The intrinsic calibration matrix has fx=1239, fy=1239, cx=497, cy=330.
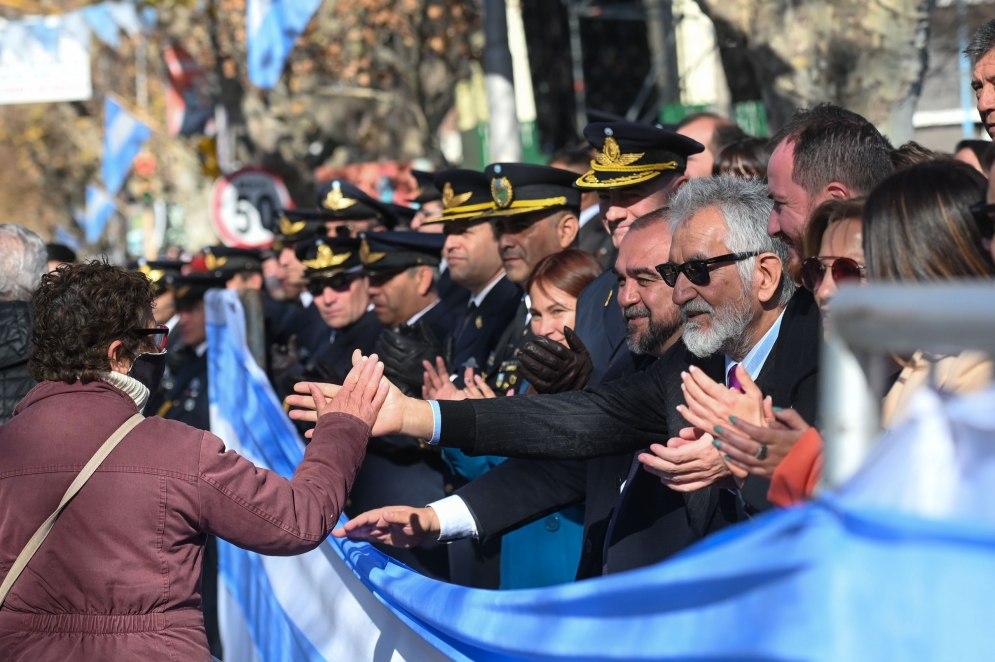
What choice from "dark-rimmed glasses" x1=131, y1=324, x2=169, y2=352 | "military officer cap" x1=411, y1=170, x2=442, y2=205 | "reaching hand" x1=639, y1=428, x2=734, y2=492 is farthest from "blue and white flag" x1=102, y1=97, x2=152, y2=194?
"reaching hand" x1=639, y1=428, x2=734, y2=492

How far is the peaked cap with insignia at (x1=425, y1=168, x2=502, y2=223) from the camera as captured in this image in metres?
6.19

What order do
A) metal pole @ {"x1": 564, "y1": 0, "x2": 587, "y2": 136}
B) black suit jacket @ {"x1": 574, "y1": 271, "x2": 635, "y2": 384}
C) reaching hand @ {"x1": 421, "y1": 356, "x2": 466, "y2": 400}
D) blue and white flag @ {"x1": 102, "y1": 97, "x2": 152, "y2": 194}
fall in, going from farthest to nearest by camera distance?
1. blue and white flag @ {"x1": 102, "y1": 97, "x2": 152, "y2": 194}
2. metal pole @ {"x1": 564, "y1": 0, "x2": 587, "y2": 136}
3. reaching hand @ {"x1": 421, "y1": 356, "x2": 466, "y2": 400}
4. black suit jacket @ {"x1": 574, "y1": 271, "x2": 635, "y2": 384}

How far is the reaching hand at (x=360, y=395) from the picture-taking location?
3.47 metres

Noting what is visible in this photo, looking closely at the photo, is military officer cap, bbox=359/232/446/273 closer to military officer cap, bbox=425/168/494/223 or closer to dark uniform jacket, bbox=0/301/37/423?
military officer cap, bbox=425/168/494/223

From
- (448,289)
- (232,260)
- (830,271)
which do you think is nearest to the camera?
(830,271)

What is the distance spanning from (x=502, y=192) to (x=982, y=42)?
8.66 feet

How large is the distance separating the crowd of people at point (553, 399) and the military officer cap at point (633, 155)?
1cm

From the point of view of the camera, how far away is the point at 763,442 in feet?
8.08

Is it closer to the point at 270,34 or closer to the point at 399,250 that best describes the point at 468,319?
the point at 399,250

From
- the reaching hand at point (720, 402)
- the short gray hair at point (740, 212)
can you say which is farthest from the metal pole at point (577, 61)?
the reaching hand at point (720, 402)

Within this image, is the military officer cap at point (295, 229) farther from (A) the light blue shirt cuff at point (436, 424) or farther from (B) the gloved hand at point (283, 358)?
(A) the light blue shirt cuff at point (436, 424)

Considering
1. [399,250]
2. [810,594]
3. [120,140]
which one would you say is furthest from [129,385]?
[120,140]

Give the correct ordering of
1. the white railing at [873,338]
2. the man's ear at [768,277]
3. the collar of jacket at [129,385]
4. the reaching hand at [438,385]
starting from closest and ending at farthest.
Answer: the white railing at [873,338]
the collar of jacket at [129,385]
the man's ear at [768,277]
the reaching hand at [438,385]

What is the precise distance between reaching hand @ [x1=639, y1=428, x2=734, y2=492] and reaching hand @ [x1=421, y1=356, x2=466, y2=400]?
67.0 inches
